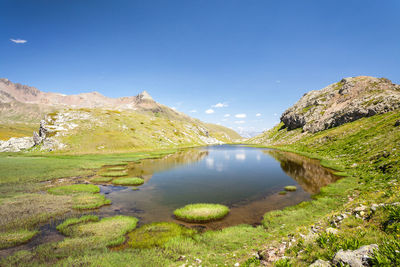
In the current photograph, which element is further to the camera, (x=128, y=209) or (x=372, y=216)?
(x=128, y=209)

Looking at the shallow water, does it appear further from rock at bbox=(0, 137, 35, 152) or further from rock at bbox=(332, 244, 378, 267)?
rock at bbox=(0, 137, 35, 152)

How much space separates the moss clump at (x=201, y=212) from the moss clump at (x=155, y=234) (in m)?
2.36

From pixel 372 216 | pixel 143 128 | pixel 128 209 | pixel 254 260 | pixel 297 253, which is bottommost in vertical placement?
pixel 128 209

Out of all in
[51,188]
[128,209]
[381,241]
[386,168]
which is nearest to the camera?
[381,241]

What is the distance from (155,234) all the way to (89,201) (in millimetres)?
16218

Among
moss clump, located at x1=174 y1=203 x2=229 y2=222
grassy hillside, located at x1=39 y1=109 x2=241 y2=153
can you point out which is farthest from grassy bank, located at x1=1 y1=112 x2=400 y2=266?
grassy hillside, located at x1=39 y1=109 x2=241 y2=153

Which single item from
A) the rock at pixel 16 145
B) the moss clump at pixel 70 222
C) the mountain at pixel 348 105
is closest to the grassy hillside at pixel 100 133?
the rock at pixel 16 145

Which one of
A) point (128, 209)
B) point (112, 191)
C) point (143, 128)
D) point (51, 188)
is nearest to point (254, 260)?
point (128, 209)

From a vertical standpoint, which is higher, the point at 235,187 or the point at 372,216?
the point at 372,216

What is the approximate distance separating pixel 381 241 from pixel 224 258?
9.66 m

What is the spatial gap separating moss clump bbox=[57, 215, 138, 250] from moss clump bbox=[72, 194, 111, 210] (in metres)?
4.74

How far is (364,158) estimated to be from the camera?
43375mm

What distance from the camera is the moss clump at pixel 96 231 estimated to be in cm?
1659

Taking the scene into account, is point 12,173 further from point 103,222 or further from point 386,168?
point 386,168
